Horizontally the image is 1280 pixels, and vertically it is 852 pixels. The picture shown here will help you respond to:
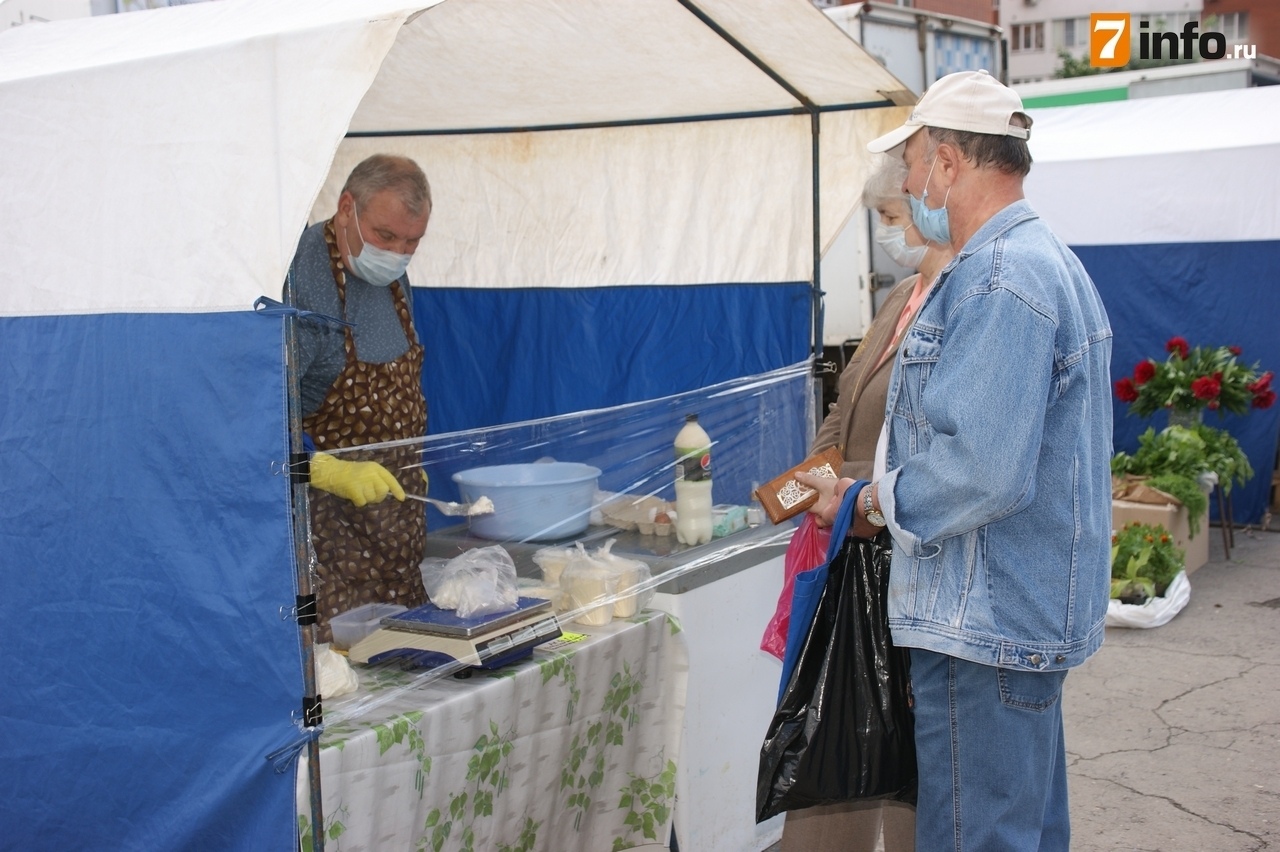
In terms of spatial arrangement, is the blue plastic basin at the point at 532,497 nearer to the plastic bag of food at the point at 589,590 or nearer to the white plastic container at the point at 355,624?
the plastic bag of food at the point at 589,590

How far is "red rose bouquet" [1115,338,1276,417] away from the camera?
21.7ft

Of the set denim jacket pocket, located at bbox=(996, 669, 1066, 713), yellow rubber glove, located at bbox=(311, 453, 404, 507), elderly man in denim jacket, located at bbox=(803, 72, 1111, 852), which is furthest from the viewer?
yellow rubber glove, located at bbox=(311, 453, 404, 507)

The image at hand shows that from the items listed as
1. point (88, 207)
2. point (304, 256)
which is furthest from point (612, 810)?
point (88, 207)

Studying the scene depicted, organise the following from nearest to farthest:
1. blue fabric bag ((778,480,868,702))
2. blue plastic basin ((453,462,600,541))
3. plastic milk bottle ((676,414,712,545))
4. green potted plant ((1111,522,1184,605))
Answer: blue fabric bag ((778,480,868,702)), blue plastic basin ((453,462,600,541)), plastic milk bottle ((676,414,712,545)), green potted plant ((1111,522,1184,605))

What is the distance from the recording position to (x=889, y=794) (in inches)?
81.5

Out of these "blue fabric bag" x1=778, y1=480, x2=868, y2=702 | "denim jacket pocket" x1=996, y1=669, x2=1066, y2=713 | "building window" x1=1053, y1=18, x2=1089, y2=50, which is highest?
"building window" x1=1053, y1=18, x2=1089, y2=50

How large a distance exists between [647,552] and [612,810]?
622 millimetres

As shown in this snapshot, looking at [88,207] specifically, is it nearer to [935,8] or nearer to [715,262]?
[715,262]

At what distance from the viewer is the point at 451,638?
240cm

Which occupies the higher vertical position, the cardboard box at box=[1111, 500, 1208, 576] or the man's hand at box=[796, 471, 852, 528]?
the man's hand at box=[796, 471, 852, 528]

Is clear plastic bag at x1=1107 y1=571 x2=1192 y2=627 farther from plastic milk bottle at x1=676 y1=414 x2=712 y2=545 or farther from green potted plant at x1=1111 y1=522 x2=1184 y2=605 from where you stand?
plastic milk bottle at x1=676 y1=414 x2=712 y2=545

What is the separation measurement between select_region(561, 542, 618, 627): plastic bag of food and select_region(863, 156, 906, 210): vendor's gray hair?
105 cm

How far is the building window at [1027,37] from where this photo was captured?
37.9 meters

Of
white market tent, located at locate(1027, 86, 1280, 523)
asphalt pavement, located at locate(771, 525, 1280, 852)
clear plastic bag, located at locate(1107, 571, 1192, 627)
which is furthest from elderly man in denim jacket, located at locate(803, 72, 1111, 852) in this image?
white market tent, located at locate(1027, 86, 1280, 523)
